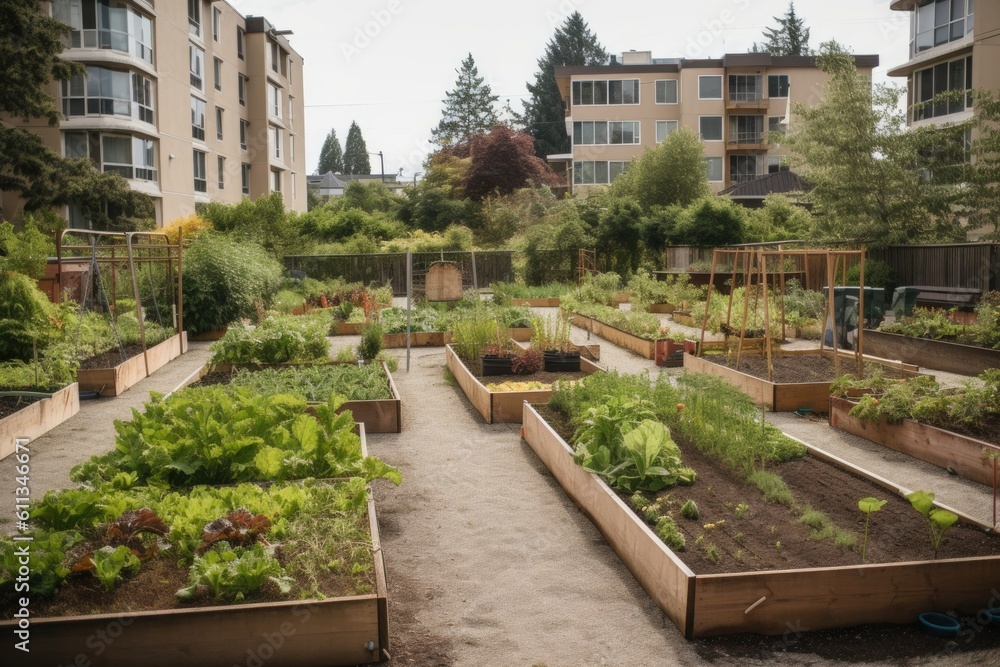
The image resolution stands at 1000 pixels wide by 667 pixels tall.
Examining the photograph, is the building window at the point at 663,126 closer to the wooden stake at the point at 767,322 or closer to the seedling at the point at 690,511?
the wooden stake at the point at 767,322

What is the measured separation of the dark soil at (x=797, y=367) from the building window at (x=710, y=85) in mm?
37056

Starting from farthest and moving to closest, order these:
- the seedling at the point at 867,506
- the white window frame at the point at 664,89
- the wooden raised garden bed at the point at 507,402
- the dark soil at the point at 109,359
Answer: the white window frame at the point at 664,89
the dark soil at the point at 109,359
the wooden raised garden bed at the point at 507,402
the seedling at the point at 867,506

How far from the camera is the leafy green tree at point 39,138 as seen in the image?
21.9 meters

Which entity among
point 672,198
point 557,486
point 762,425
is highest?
point 672,198

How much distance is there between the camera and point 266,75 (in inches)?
1698

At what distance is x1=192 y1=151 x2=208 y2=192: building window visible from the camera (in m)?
36.1

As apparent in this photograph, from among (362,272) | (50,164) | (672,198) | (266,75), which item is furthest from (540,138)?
(50,164)

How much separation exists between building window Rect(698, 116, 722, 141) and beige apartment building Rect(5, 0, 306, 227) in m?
21.9

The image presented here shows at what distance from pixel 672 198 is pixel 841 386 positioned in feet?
89.6

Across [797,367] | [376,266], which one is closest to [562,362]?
A: [797,367]

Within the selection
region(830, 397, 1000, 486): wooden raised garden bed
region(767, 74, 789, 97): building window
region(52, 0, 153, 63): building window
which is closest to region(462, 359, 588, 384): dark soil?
region(830, 397, 1000, 486): wooden raised garden bed

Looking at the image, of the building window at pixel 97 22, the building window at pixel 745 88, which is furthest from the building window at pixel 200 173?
the building window at pixel 745 88

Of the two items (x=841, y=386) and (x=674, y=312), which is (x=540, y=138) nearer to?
(x=674, y=312)

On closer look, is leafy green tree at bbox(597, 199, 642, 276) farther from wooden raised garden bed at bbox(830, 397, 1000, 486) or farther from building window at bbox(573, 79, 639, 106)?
wooden raised garden bed at bbox(830, 397, 1000, 486)
